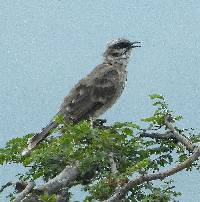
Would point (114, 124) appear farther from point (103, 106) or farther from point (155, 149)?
point (103, 106)

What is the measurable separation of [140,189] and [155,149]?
139cm

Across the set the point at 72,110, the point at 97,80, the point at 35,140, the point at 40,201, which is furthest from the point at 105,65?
the point at 40,201

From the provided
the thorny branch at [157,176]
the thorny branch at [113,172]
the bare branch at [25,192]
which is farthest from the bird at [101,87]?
the bare branch at [25,192]

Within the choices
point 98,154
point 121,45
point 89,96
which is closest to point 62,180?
point 98,154

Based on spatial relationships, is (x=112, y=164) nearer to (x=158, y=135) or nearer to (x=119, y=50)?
(x=158, y=135)

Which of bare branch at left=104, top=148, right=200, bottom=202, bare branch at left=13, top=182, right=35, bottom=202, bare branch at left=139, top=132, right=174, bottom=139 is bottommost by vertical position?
bare branch at left=104, top=148, right=200, bottom=202

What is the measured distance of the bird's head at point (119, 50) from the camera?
20.3 metres

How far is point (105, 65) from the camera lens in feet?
67.0

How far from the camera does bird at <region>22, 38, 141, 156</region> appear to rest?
1829 centimetres

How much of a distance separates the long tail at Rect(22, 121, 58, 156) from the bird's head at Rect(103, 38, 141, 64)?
473cm

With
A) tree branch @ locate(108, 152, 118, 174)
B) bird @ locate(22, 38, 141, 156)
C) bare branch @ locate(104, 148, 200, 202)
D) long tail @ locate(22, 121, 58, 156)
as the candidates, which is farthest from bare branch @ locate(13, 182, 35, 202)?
bird @ locate(22, 38, 141, 156)

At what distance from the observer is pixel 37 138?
15.2 m

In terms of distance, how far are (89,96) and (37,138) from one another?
4100 mm

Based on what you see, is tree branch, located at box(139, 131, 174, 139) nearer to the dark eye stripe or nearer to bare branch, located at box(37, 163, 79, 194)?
bare branch, located at box(37, 163, 79, 194)
